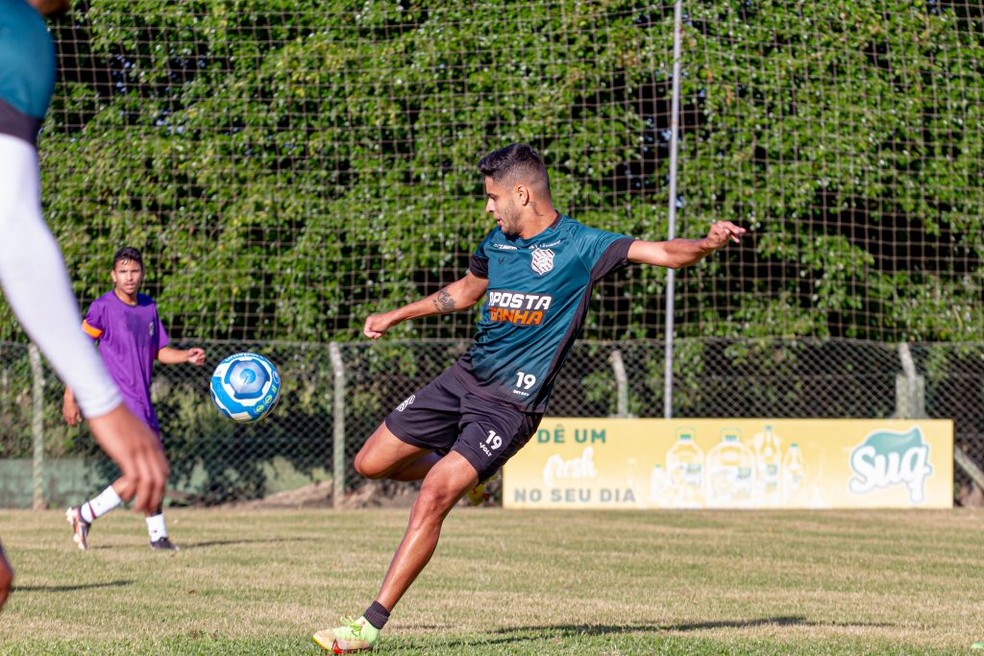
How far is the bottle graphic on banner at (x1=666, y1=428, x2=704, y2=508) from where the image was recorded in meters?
16.1

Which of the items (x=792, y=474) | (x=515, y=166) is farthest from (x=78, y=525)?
(x=792, y=474)

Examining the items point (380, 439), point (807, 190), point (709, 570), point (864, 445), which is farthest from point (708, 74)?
point (380, 439)

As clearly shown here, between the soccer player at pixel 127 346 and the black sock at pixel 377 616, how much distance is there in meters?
5.01

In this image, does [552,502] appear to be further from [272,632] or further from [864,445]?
[272,632]

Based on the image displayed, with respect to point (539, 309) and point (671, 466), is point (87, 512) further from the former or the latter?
point (671, 466)

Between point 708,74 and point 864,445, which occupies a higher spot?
point 708,74

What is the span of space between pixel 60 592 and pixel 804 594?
14.8ft

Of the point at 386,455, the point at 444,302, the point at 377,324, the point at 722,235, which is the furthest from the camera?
the point at 444,302

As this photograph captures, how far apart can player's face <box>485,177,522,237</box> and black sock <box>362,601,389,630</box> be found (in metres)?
1.97

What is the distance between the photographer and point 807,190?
17953 millimetres

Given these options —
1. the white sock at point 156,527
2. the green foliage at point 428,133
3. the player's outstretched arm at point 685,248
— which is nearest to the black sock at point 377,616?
the player's outstretched arm at point 685,248

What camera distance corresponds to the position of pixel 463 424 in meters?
6.50

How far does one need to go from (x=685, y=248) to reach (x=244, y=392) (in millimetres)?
3393

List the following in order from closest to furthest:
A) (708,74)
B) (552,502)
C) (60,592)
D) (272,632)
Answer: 1. (272,632)
2. (60,592)
3. (552,502)
4. (708,74)
